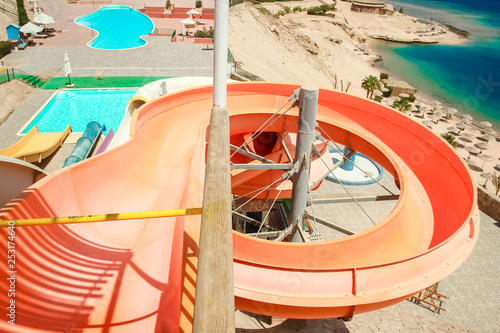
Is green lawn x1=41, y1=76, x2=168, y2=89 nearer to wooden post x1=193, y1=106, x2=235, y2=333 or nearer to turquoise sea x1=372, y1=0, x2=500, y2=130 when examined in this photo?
wooden post x1=193, y1=106, x2=235, y2=333

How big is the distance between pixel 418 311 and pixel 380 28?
95137 mm

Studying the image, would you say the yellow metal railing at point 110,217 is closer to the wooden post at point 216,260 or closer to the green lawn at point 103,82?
the wooden post at point 216,260

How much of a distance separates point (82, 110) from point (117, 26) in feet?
96.9

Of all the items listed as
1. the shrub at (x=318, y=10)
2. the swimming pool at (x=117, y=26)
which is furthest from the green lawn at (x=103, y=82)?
the shrub at (x=318, y=10)

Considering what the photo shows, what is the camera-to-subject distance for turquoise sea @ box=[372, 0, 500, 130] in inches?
2232

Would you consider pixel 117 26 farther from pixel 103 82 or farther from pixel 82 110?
pixel 82 110

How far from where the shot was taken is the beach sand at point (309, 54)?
133 feet

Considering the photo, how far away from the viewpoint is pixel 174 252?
5.65 meters

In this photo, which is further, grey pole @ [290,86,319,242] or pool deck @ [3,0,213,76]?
pool deck @ [3,0,213,76]

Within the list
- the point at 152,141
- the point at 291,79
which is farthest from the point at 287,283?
the point at 291,79

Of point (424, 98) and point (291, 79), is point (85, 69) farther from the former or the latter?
point (424, 98)

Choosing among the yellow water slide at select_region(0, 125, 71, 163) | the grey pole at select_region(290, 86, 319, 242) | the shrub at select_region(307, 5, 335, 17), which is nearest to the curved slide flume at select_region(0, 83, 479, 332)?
the grey pole at select_region(290, 86, 319, 242)

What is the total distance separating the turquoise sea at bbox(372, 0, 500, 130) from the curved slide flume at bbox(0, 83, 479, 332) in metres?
49.6

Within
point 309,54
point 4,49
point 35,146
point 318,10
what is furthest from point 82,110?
point 318,10
